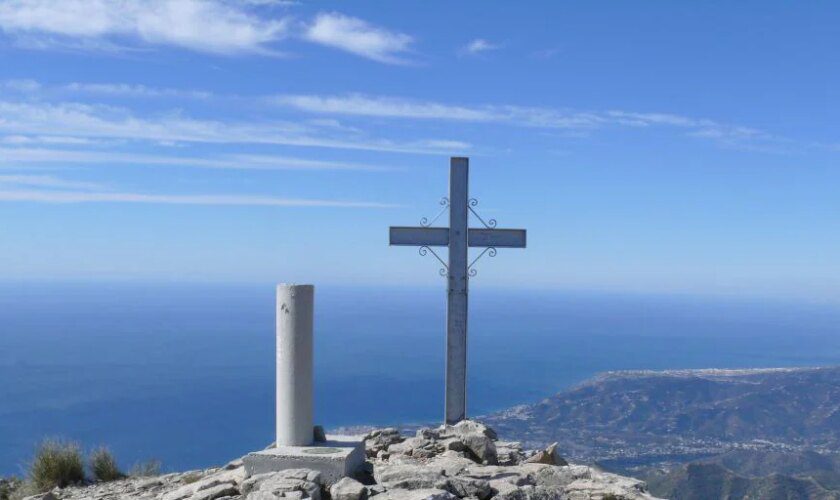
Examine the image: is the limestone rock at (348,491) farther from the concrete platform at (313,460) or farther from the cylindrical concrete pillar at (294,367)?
the cylindrical concrete pillar at (294,367)

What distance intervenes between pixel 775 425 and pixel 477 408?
118 ft

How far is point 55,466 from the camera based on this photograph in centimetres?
1109

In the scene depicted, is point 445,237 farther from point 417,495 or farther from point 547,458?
point 417,495

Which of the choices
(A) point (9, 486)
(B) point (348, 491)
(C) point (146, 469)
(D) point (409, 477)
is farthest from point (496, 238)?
(A) point (9, 486)

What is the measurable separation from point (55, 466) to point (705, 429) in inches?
2925

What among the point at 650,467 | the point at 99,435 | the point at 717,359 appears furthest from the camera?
the point at 717,359

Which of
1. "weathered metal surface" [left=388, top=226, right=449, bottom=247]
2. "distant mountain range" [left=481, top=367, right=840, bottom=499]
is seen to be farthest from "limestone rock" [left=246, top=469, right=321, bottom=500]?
"distant mountain range" [left=481, top=367, right=840, bottom=499]

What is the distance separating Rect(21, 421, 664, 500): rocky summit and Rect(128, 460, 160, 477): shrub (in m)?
0.63

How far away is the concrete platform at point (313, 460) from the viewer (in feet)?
25.9

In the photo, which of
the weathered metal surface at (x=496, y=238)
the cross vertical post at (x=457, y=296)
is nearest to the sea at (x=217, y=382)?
the cross vertical post at (x=457, y=296)

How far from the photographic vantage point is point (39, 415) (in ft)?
268

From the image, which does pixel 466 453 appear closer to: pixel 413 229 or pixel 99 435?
pixel 413 229

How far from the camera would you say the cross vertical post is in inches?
472

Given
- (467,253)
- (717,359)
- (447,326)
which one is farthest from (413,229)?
(717,359)
